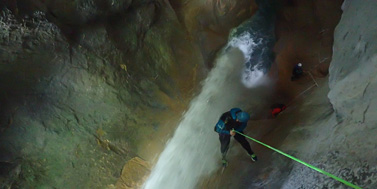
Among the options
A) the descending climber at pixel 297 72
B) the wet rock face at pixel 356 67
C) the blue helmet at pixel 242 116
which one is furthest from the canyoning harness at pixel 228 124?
A: the descending climber at pixel 297 72

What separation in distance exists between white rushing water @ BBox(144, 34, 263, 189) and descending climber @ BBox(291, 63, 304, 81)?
1191 millimetres

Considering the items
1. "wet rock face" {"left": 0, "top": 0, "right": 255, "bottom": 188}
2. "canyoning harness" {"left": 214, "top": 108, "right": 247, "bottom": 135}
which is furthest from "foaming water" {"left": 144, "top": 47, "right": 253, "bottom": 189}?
"canyoning harness" {"left": 214, "top": 108, "right": 247, "bottom": 135}

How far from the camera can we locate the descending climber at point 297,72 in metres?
8.60

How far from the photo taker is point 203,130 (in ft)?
26.0

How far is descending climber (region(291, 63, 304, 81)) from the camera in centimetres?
860

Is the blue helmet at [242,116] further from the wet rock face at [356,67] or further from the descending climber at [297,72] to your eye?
the descending climber at [297,72]

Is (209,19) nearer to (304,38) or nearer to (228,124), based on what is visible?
(304,38)

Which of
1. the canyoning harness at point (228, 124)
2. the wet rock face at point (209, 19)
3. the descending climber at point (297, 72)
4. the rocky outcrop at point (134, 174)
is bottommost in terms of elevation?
the rocky outcrop at point (134, 174)

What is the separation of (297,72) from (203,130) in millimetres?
3809

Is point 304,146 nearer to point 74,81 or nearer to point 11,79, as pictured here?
point 74,81

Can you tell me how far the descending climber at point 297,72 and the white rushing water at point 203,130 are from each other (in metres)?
1.19

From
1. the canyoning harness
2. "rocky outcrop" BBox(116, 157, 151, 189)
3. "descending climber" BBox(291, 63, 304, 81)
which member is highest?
"descending climber" BBox(291, 63, 304, 81)

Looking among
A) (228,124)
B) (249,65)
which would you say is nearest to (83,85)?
(228,124)

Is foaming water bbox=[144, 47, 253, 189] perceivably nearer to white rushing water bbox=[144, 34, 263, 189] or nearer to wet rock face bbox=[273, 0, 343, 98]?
white rushing water bbox=[144, 34, 263, 189]
